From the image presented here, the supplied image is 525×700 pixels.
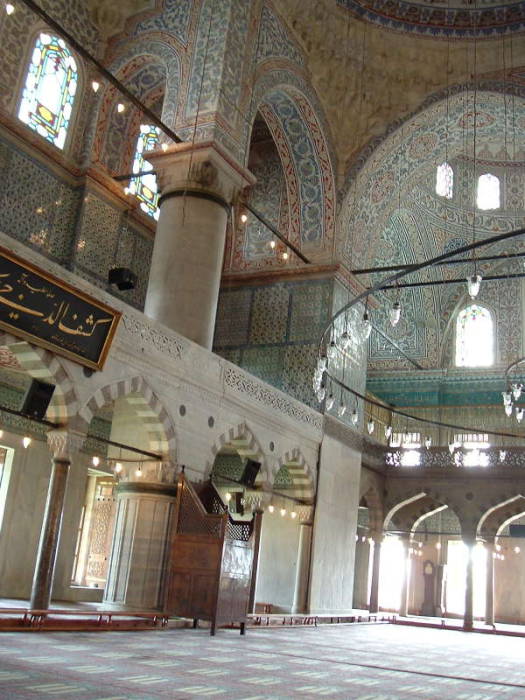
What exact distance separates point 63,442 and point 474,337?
13.0 metres

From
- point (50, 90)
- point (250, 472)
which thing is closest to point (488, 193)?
point (250, 472)

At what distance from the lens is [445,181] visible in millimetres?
17672

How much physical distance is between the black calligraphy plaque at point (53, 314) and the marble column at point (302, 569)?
5.94 metres

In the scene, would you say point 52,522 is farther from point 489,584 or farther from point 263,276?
point 489,584

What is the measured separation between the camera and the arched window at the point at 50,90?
35.2 ft

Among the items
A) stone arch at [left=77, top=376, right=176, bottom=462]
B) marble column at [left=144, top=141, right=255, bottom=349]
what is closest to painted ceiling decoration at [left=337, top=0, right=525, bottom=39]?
marble column at [left=144, top=141, right=255, bottom=349]

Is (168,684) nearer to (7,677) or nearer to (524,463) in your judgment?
Result: (7,677)

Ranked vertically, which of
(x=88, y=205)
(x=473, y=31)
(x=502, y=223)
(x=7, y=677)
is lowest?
(x=7, y=677)

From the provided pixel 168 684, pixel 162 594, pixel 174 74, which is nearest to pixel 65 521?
pixel 162 594

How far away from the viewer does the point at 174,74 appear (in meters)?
11.0

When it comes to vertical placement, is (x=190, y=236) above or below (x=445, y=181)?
below

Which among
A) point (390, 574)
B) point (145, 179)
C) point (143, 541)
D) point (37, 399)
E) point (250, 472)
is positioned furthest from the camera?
point (390, 574)

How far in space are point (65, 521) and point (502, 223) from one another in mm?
11853

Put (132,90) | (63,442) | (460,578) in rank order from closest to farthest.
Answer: (63,442), (132,90), (460,578)
